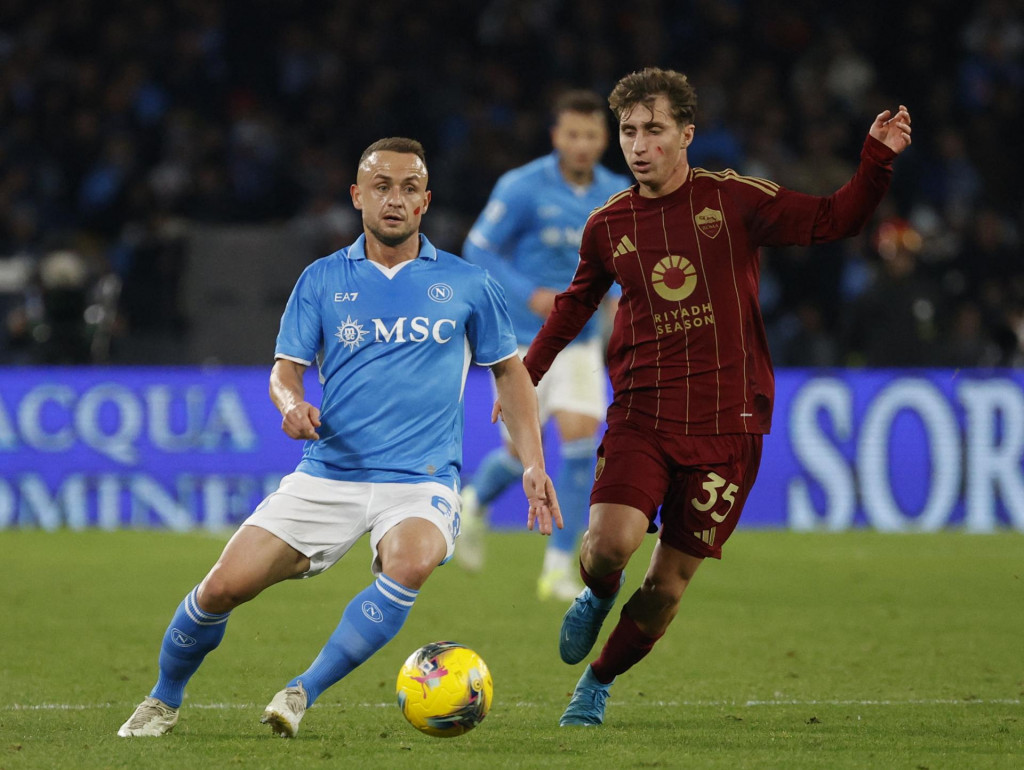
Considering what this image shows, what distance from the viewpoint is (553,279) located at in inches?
361

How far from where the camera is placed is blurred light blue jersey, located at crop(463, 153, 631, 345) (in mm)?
9000

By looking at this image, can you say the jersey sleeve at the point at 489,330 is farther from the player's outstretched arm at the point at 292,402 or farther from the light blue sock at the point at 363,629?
the light blue sock at the point at 363,629

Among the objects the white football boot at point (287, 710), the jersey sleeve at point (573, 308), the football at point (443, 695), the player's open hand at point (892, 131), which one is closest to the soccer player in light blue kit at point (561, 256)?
the jersey sleeve at point (573, 308)

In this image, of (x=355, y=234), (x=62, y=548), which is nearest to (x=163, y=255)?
(x=355, y=234)

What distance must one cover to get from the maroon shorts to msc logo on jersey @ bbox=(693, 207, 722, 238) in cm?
71

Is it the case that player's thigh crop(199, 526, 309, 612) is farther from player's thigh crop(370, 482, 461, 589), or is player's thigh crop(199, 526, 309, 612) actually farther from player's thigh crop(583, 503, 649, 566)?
player's thigh crop(583, 503, 649, 566)

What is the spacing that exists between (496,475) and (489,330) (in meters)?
4.38

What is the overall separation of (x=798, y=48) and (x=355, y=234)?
5.58m

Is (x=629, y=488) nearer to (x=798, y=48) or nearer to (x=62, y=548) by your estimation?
(x=62, y=548)

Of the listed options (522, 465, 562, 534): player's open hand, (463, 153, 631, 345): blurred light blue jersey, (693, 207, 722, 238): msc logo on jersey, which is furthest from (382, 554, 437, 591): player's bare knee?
(463, 153, 631, 345): blurred light blue jersey

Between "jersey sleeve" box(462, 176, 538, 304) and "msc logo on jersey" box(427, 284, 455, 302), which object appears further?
"jersey sleeve" box(462, 176, 538, 304)

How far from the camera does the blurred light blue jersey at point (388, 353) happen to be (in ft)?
16.9

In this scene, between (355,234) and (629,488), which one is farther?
(355,234)

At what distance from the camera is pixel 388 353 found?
5.21m
